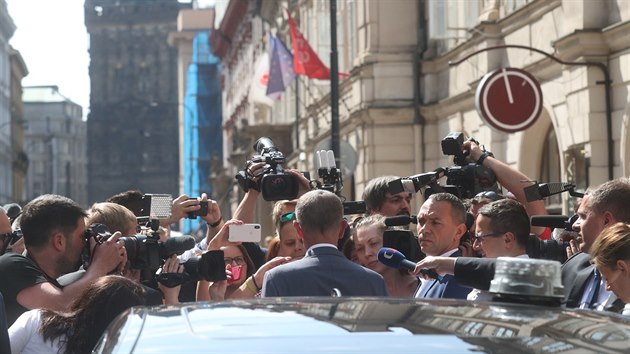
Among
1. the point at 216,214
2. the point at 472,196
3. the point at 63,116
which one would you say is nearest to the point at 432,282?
the point at 472,196

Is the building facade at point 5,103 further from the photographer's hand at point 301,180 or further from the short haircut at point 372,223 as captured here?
the short haircut at point 372,223

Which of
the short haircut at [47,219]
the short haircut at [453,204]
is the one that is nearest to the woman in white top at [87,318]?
the short haircut at [47,219]

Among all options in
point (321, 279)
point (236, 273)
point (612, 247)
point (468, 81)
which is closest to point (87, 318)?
point (321, 279)

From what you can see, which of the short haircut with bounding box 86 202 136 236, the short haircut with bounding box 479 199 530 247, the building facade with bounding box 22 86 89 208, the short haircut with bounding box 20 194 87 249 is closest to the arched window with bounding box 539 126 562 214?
the short haircut with bounding box 86 202 136 236

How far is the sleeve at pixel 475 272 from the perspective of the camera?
458cm

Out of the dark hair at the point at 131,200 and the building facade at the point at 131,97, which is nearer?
the dark hair at the point at 131,200

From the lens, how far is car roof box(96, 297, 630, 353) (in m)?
3.34

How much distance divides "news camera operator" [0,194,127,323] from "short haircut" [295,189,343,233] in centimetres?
80

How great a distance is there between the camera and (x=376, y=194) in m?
8.91

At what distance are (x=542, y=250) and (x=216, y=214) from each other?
1968mm

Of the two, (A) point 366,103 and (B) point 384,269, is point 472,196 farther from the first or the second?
(A) point 366,103

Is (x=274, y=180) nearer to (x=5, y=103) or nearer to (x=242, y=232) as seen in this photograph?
(x=242, y=232)

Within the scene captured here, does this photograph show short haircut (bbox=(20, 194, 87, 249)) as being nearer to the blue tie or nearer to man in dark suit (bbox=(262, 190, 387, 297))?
man in dark suit (bbox=(262, 190, 387, 297))

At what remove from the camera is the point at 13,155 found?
109 m
